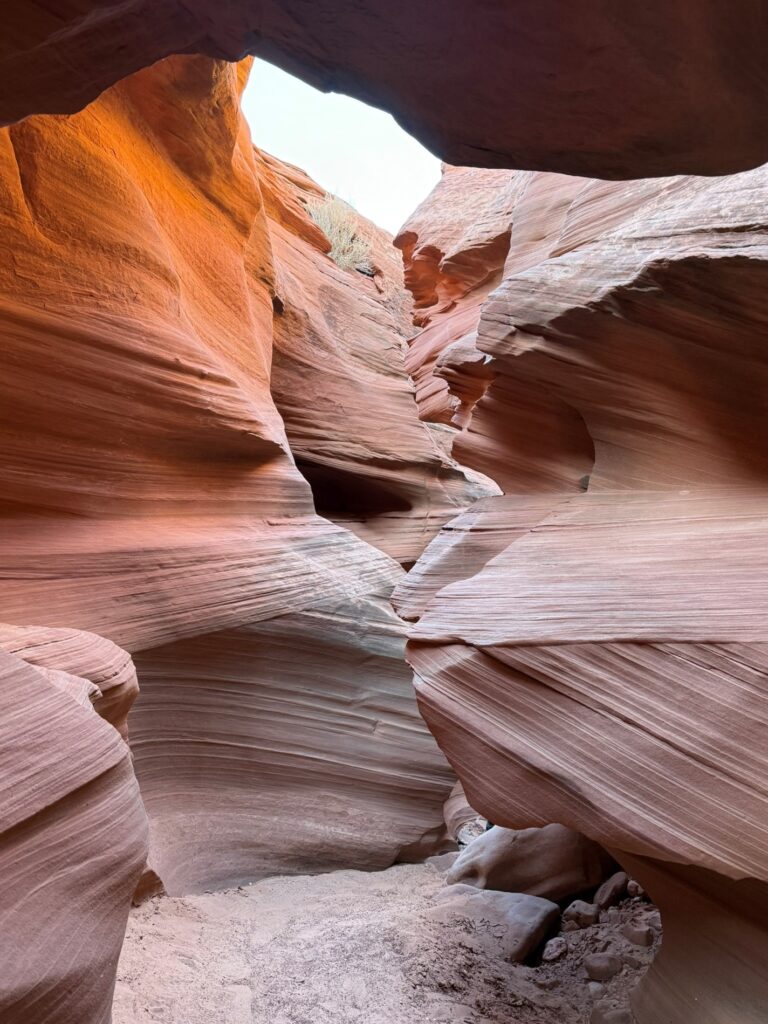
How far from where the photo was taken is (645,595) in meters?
3.28

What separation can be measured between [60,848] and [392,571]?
16.6 feet

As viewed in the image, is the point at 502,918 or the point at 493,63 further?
the point at 502,918

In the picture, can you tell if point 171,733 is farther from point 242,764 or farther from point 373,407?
point 373,407

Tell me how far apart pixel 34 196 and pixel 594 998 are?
18.9ft

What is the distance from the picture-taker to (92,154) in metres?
4.79

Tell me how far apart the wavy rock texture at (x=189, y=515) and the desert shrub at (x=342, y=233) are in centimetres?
654

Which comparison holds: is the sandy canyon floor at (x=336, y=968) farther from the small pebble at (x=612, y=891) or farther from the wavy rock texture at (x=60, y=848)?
the wavy rock texture at (x=60, y=848)

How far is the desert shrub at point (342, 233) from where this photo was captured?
13664 mm

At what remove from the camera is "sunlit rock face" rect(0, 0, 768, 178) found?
68.9 inches

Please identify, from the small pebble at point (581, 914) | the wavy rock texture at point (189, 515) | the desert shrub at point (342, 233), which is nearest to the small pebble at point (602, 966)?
the small pebble at point (581, 914)

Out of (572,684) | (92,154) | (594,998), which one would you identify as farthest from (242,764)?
(92,154)

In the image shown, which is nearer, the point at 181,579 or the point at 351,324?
the point at 181,579

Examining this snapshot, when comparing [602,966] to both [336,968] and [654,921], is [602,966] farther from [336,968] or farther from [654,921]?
[336,968]

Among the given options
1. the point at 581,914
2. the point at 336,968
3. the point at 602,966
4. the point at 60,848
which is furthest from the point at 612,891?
the point at 60,848
